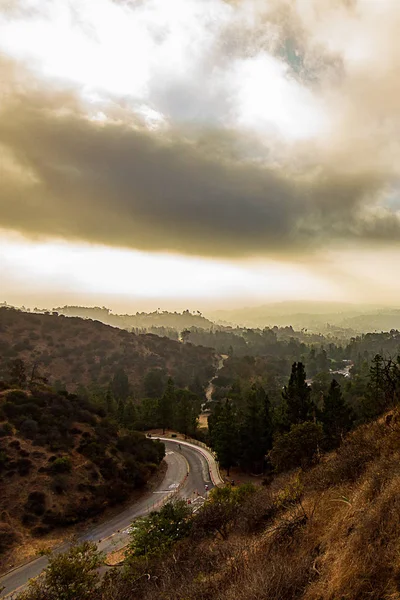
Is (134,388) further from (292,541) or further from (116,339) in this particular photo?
(292,541)

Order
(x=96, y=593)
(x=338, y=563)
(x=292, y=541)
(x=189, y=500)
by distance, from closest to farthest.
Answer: (x=338, y=563) < (x=292, y=541) < (x=96, y=593) < (x=189, y=500)

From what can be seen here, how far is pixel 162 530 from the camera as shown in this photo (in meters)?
23.6

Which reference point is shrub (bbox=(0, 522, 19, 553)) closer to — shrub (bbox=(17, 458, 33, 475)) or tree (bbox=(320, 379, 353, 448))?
shrub (bbox=(17, 458, 33, 475))

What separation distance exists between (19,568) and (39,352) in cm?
10936

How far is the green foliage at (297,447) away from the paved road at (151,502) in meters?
16.5

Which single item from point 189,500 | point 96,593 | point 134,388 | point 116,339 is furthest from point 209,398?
point 96,593

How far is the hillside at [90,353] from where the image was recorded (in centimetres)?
12781

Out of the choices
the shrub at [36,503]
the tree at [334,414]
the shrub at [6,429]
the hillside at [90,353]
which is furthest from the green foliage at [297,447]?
the hillside at [90,353]

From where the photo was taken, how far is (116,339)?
160500 millimetres

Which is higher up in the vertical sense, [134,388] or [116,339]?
[116,339]

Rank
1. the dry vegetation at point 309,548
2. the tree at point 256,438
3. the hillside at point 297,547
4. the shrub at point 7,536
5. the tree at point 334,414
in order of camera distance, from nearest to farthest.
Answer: the dry vegetation at point 309,548 < the hillside at point 297,547 < the shrub at point 7,536 < the tree at point 334,414 < the tree at point 256,438

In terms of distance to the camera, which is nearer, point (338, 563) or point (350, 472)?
point (338, 563)

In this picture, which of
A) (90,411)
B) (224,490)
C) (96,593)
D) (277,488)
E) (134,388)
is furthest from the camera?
(134,388)

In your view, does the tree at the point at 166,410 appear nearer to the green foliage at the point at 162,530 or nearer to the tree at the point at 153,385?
the tree at the point at 153,385
